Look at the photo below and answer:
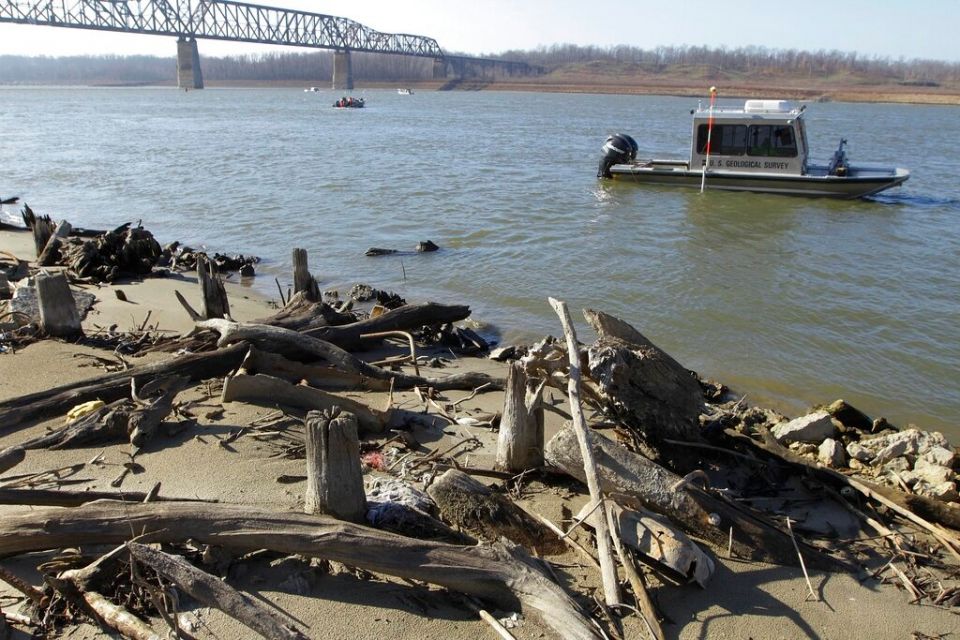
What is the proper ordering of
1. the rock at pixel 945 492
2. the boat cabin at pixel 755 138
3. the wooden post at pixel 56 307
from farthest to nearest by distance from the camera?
the boat cabin at pixel 755 138 < the wooden post at pixel 56 307 < the rock at pixel 945 492

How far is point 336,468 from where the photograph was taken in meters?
3.69

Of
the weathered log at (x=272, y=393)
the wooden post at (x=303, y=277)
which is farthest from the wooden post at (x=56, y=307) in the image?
the weathered log at (x=272, y=393)

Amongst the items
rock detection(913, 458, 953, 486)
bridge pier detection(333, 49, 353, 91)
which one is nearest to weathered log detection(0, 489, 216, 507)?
rock detection(913, 458, 953, 486)

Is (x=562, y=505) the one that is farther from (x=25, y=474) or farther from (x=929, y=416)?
(x=929, y=416)

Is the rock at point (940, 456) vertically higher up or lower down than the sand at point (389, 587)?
lower down

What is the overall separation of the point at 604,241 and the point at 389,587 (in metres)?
12.7

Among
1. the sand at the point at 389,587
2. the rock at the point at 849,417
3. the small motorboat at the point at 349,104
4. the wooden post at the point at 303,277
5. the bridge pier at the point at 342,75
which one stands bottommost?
the rock at the point at 849,417

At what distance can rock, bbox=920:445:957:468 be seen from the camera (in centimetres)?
531

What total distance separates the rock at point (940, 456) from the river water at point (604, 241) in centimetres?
171

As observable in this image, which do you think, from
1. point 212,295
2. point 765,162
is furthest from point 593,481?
point 765,162

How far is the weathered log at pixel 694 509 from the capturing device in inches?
156

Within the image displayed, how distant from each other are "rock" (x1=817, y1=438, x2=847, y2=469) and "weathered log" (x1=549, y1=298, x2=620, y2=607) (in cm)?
234

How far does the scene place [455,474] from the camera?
4.00 meters

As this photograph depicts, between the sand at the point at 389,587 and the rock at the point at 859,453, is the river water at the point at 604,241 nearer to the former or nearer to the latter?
the rock at the point at 859,453
